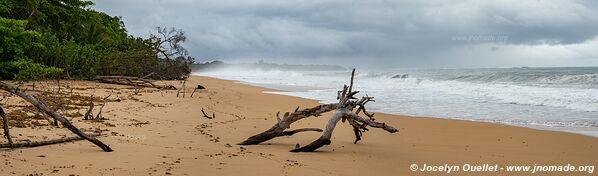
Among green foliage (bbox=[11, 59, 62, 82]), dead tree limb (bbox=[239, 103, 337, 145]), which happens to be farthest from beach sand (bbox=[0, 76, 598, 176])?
green foliage (bbox=[11, 59, 62, 82])

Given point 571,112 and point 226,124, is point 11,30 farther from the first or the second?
point 571,112

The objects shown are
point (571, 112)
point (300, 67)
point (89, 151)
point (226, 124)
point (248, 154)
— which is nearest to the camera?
point (89, 151)

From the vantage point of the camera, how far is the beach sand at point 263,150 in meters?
5.37

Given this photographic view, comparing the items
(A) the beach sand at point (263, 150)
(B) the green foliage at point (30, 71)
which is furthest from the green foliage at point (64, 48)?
(A) the beach sand at point (263, 150)

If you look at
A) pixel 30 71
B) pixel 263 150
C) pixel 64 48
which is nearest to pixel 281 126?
pixel 263 150

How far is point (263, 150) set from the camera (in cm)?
670

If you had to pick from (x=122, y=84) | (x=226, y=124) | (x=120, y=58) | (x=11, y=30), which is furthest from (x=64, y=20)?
(x=226, y=124)

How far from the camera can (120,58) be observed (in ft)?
81.7

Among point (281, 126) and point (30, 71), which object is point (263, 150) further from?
point (30, 71)

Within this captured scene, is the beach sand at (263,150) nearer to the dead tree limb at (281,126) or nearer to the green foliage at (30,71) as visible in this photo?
the dead tree limb at (281,126)

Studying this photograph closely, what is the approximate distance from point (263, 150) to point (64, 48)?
18.8 m

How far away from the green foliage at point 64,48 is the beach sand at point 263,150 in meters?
9.54

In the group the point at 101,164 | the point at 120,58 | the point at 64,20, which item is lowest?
the point at 101,164

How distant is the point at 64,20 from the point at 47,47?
22.5 feet
